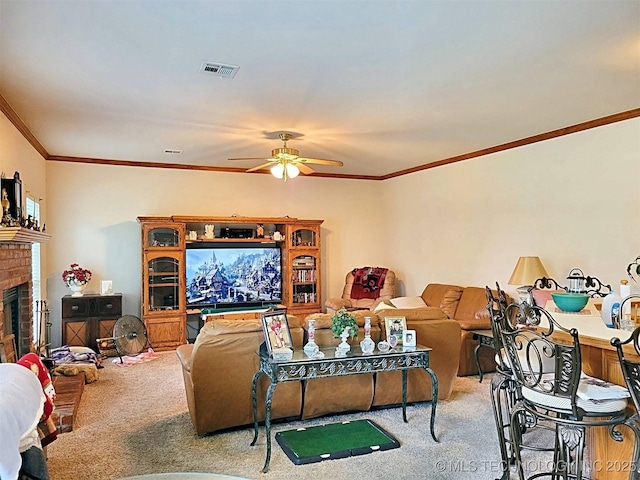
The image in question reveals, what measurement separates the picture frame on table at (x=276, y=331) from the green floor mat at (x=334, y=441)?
2.24 ft

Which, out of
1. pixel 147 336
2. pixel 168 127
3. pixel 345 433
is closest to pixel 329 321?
pixel 345 433

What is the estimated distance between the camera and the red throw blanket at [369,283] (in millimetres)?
7762

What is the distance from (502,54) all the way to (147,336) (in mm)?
5472

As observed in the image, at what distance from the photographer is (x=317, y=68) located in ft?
11.0

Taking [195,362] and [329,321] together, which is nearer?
[195,362]

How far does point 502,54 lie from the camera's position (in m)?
3.14

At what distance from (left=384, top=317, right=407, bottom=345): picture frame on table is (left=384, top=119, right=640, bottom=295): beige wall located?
2.28 metres

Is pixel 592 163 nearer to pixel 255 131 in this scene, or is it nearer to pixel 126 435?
pixel 255 131

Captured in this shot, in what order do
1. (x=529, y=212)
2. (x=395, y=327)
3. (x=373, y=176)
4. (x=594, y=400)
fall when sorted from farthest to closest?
(x=373, y=176), (x=529, y=212), (x=395, y=327), (x=594, y=400)

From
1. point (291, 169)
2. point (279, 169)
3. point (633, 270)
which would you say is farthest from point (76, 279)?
point (633, 270)

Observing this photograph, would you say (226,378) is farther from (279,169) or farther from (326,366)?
(279,169)

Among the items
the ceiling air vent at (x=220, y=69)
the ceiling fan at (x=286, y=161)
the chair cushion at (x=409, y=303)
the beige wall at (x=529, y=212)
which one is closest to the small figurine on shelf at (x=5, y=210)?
the ceiling air vent at (x=220, y=69)

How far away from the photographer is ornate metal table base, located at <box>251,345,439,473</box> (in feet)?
10.7

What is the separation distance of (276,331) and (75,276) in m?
4.07
